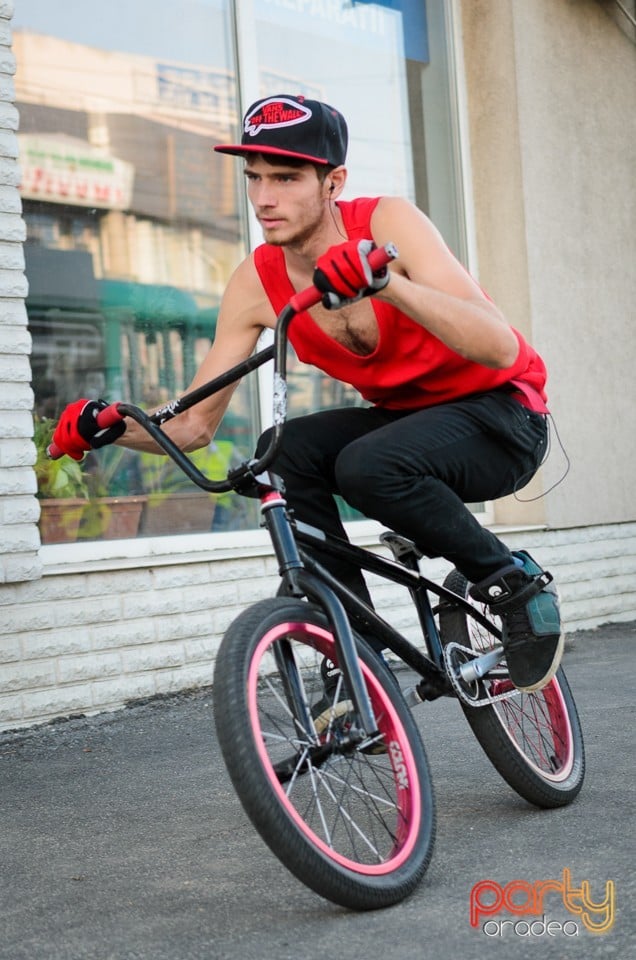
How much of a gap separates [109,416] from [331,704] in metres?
0.91

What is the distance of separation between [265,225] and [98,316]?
3.17 meters

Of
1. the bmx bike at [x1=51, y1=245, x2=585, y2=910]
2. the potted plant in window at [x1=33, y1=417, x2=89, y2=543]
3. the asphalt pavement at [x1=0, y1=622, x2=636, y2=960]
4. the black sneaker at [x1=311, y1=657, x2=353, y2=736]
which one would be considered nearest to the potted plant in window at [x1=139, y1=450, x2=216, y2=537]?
the potted plant in window at [x1=33, y1=417, x2=89, y2=543]

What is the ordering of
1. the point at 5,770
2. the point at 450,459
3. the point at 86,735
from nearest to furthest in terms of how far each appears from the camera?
the point at 450,459 < the point at 5,770 < the point at 86,735

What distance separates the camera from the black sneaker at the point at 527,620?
3377 millimetres

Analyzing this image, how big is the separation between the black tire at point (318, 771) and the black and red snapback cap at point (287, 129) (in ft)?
3.55

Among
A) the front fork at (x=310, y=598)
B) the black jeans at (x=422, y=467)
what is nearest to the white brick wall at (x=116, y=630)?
the black jeans at (x=422, y=467)

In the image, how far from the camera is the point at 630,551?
827 centimetres

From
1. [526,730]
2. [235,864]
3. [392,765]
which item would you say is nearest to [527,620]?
[526,730]

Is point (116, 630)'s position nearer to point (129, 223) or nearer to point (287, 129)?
point (129, 223)

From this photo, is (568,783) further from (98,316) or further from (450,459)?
(98,316)

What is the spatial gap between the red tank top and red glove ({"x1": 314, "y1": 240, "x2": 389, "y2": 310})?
0.63 m

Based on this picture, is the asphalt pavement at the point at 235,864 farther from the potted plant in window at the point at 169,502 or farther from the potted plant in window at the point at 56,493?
the potted plant in window at the point at 169,502

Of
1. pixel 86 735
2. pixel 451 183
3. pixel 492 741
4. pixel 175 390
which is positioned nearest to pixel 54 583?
pixel 86 735

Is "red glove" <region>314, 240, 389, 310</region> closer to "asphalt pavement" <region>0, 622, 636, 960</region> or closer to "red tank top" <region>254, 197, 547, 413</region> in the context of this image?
"red tank top" <region>254, 197, 547, 413</region>
